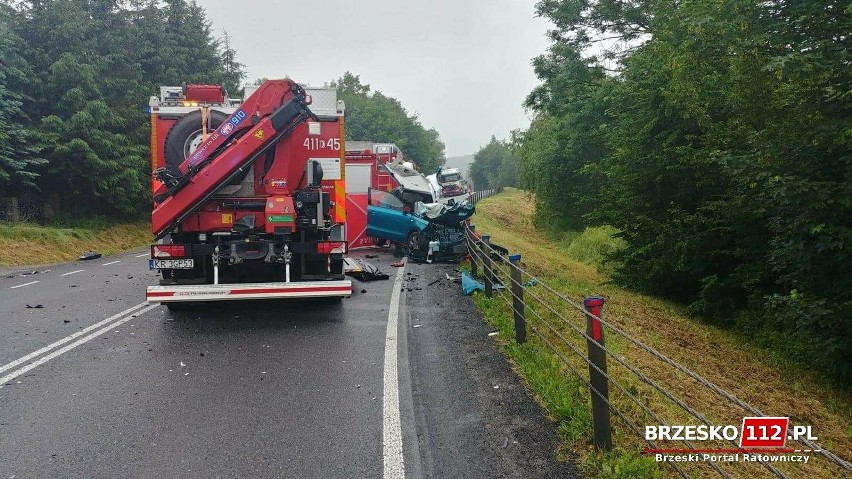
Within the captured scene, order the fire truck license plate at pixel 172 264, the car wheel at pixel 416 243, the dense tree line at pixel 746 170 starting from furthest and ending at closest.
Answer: the car wheel at pixel 416 243 → the fire truck license plate at pixel 172 264 → the dense tree line at pixel 746 170

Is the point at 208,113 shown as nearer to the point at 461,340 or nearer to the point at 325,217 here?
the point at 325,217

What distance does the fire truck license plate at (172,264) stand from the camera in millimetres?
8625

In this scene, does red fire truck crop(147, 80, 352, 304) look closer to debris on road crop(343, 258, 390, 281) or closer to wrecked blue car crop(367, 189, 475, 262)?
debris on road crop(343, 258, 390, 281)

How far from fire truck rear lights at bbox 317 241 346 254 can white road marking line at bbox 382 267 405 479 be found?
5.70 feet

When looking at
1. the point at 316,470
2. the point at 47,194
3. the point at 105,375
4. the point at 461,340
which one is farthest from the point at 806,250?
the point at 47,194

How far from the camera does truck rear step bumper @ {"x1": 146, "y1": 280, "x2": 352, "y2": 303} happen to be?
8023mm

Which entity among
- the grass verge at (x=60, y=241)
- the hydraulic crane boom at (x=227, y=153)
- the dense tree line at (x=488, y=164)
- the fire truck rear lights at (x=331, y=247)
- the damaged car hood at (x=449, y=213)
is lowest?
the grass verge at (x=60, y=241)

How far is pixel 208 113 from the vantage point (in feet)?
30.1

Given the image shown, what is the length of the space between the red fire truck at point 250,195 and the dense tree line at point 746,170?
19.0 feet

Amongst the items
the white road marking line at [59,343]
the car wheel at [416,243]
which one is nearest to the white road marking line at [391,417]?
the white road marking line at [59,343]

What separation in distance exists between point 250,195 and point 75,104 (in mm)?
21631

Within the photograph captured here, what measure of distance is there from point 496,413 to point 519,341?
208 centimetres

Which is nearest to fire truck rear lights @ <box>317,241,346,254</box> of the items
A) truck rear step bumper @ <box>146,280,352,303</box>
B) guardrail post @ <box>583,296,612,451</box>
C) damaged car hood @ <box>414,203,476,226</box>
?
truck rear step bumper @ <box>146,280,352,303</box>

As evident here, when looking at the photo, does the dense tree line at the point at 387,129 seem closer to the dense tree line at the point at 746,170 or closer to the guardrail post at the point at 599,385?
the dense tree line at the point at 746,170
